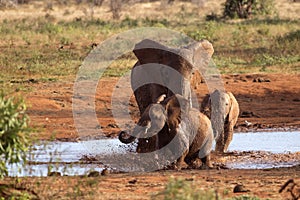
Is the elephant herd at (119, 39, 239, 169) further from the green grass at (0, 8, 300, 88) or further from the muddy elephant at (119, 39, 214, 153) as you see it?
the green grass at (0, 8, 300, 88)

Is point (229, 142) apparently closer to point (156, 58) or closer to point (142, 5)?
point (156, 58)

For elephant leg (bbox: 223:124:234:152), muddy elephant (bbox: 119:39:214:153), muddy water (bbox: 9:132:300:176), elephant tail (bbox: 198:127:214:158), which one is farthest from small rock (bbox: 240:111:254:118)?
elephant tail (bbox: 198:127:214:158)

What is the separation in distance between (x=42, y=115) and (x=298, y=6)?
106 feet

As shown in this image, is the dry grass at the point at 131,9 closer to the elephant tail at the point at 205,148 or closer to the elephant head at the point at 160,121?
the elephant tail at the point at 205,148

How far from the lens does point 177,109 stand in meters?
10.7

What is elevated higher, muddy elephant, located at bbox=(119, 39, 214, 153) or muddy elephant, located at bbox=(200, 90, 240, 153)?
muddy elephant, located at bbox=(119, 39, 214, 153)

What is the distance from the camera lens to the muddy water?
10828 mm

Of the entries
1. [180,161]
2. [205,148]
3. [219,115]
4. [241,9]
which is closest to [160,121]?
[180,161]

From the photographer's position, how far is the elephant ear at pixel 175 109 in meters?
10.6

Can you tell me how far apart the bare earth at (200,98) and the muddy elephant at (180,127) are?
637mm

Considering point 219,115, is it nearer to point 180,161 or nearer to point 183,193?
point 180,161

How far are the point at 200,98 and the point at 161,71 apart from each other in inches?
157

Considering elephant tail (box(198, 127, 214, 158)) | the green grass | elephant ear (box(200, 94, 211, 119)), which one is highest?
elephant ear (box(200, 94, 211, 119))

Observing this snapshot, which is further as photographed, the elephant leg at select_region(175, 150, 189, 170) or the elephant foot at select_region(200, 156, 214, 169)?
the elephant foot at select_region(200, 156, 214, 169)
